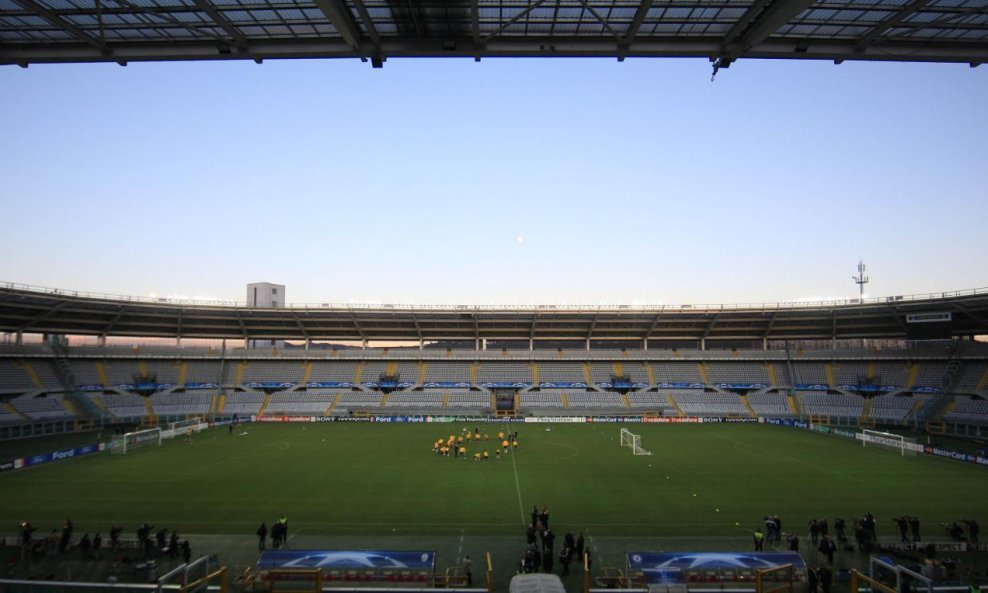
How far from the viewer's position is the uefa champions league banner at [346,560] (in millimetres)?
14586

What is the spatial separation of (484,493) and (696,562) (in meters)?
12.5

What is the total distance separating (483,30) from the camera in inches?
314

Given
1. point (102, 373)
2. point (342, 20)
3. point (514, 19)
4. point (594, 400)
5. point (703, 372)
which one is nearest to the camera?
point (342, 20)

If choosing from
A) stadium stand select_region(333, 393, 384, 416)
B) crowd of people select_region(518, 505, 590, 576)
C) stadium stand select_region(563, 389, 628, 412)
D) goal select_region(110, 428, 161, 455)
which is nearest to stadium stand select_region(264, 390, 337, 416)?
stadium stand select_region(333, 393, 384, 416)

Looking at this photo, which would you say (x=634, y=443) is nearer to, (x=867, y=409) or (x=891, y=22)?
(x=891, y=22)

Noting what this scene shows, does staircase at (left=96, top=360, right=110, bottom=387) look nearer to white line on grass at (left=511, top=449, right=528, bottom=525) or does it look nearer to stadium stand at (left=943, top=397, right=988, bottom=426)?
white line on grass at (left=511, top=449, right=528, bottom=525)

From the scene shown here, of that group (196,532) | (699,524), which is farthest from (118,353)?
(699,524)

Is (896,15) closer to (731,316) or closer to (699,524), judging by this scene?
(699,524)

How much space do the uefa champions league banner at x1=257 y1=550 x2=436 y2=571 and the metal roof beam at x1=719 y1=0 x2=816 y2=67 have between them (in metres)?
14.0

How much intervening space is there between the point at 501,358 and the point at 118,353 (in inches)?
1720

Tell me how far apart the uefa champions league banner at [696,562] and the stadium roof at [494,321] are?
49445 mm

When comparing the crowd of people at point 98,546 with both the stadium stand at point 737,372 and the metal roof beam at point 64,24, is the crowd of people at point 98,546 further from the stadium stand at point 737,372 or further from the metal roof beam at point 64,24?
the stadium stand at point 737,372

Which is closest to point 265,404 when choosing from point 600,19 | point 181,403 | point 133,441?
point 181,403

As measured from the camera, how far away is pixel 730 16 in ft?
24.8
